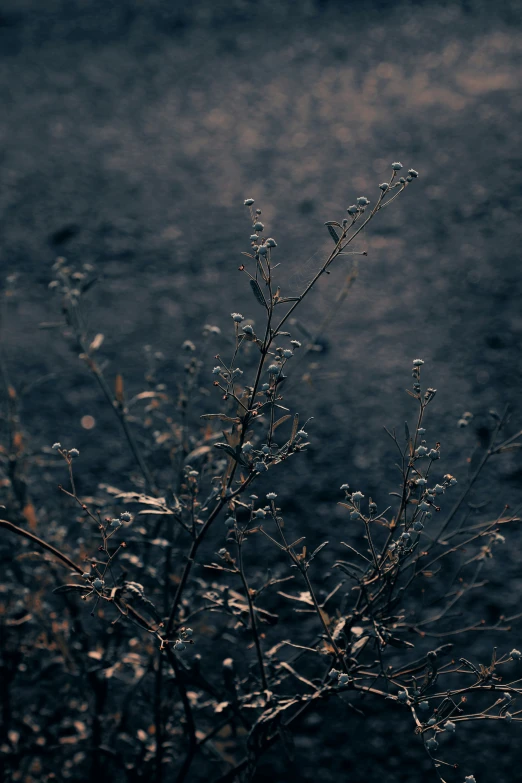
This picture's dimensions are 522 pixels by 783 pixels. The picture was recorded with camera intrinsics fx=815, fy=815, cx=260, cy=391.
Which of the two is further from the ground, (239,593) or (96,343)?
(96,343)

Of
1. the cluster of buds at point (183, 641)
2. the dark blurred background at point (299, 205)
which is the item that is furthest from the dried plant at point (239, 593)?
the dark blurred background at point (299, 205)

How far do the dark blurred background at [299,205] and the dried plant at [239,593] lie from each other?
26 cm

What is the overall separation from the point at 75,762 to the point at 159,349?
313 cm

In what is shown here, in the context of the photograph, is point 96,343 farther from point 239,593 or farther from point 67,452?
Result: point 239,593

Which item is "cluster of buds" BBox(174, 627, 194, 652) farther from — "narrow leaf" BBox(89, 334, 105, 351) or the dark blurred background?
"narrow leaf" BBox(89, 334, 105, 351)

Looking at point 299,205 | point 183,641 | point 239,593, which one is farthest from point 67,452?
point 299,205

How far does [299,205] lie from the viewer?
7.17 meters

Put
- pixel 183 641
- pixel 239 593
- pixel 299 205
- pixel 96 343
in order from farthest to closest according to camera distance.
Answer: pixel 299 205 → pixel 239 593 → pixel 96 343 → pixel 183 641

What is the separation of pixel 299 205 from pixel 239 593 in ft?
14.9

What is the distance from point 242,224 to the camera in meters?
7.07

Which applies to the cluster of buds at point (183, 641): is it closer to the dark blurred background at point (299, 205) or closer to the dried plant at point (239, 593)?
the dried plant at point (239, 593)

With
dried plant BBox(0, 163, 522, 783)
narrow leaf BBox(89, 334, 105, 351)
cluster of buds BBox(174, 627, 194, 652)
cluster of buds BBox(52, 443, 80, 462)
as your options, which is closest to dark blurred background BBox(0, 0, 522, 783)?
dried plant BBox(0, 163, 522, 783)

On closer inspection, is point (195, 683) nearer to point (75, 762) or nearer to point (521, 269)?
point (75, 762)

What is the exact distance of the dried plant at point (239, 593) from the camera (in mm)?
1788
